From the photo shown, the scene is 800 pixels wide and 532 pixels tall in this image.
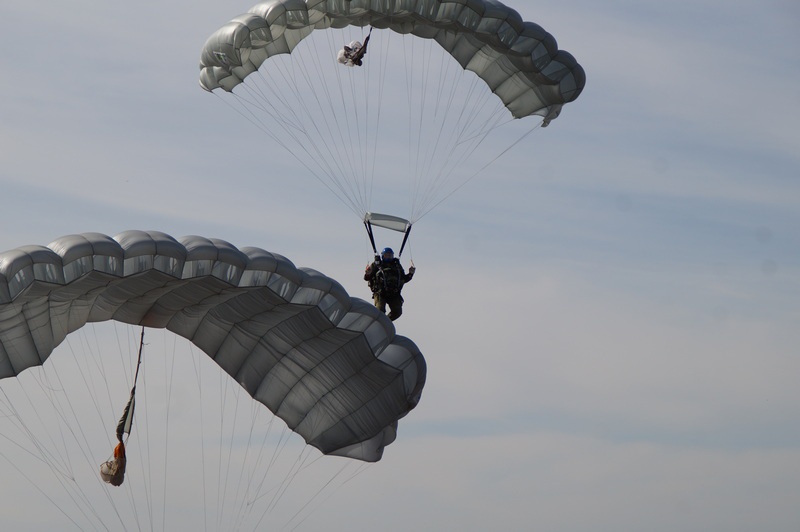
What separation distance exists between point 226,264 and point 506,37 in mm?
6254

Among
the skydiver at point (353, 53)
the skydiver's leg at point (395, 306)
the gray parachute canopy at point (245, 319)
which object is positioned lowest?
the gray parachute canopy at point (245, 319)

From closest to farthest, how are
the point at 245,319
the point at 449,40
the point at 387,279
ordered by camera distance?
the point at 245,319 → the point at 387,279 → the point at 449,40

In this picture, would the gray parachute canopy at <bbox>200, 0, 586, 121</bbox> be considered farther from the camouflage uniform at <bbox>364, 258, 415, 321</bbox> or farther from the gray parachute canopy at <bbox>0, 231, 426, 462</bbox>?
the gray parachute canopy at <bbox>0, 231, 426, 462</bbox>

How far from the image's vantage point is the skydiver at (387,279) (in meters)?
25.0

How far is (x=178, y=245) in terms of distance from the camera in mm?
20891

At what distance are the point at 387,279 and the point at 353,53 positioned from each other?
3799 millimetres

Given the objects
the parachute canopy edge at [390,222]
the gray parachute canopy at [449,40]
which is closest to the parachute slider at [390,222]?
the parachute canopy edge at [390,222]

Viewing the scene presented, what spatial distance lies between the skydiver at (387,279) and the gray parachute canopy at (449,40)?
3.40 metres

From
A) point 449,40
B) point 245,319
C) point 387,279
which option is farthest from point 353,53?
point 245,319

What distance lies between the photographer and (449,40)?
26250 millimetres

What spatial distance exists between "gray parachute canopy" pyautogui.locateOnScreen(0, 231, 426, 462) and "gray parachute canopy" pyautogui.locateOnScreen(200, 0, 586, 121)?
4.36 metres

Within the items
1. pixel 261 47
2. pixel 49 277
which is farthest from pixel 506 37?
pixel 49 277

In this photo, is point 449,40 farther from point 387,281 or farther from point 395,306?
point 395,306

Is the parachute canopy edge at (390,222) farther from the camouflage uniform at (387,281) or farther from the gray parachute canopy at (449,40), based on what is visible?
the gray parachute canopy at (449,40)
